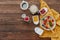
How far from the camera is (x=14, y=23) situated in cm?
209

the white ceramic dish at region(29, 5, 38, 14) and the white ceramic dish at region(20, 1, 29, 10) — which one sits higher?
the white ceramic dish at region(20, 1, 29, 10)

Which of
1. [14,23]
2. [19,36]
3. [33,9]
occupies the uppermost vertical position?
[33,9]

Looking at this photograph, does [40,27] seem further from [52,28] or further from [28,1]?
[28,1]

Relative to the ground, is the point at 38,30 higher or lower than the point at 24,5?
lower

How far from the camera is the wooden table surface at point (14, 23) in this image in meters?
2.05

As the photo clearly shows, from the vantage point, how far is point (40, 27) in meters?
2.06

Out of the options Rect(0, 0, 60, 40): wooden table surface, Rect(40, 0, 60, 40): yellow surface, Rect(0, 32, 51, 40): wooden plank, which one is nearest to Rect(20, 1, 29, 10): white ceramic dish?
Rect(0, 0, 60, 40): wooden table surface

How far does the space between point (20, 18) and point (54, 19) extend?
345 mm

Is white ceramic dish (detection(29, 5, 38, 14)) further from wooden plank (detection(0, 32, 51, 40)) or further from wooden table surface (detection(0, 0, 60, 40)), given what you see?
wooden plank (detection(0, 32, 51, 40))

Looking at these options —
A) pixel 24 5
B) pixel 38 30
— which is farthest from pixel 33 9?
→ pixel 38 30

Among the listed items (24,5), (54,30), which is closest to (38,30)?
(54,30)

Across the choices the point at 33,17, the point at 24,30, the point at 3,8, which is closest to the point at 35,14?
the point at 33,17

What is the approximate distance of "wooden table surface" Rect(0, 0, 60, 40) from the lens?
205 centimetres

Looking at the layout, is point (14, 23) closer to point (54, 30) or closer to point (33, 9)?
point (33, 9)
